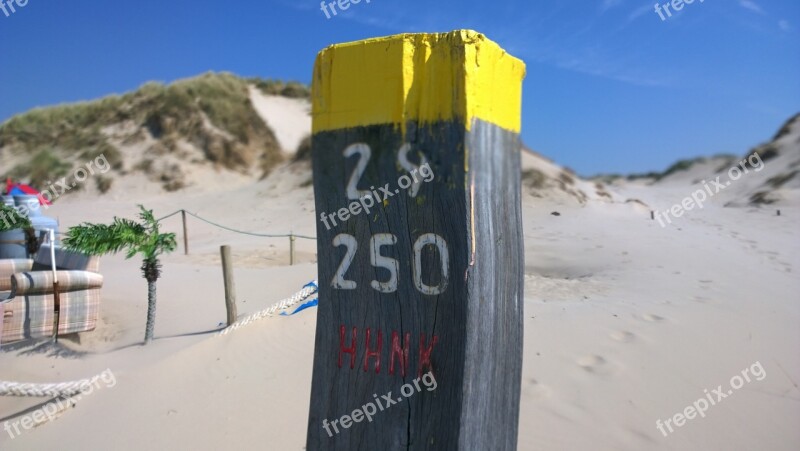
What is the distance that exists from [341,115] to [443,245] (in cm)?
49

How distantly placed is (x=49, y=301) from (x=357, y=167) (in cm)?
552

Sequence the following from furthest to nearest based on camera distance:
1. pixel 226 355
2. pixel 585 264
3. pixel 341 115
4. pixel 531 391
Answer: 1. pixel 585 264
2. pixel 226 355
3. pixel 531 391
4. pixel 341 115

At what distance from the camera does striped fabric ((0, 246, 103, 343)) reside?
5.47 m

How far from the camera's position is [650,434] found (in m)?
3.51

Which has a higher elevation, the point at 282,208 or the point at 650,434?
the point at 282,208

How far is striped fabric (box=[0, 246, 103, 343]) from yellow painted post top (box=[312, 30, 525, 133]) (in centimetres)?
520

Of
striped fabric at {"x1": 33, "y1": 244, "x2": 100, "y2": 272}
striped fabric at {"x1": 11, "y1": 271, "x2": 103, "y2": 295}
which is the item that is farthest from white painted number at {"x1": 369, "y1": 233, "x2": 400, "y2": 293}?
striped fabric at {"x1": 33, "y1": 244, "x2": 100, "y2": 272}

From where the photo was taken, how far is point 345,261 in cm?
162

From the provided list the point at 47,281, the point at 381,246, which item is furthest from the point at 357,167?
the point at 47,281

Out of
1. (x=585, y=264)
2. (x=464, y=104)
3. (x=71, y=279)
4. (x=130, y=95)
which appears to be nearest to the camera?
(x=464, y=104)

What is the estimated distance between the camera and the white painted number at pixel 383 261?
1545mm

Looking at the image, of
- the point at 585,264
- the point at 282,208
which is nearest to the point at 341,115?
the point at 585,264

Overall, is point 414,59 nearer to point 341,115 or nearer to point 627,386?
point 341,115

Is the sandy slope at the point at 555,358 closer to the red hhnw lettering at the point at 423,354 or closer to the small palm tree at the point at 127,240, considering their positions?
the small palm tree at the point at 127,240
